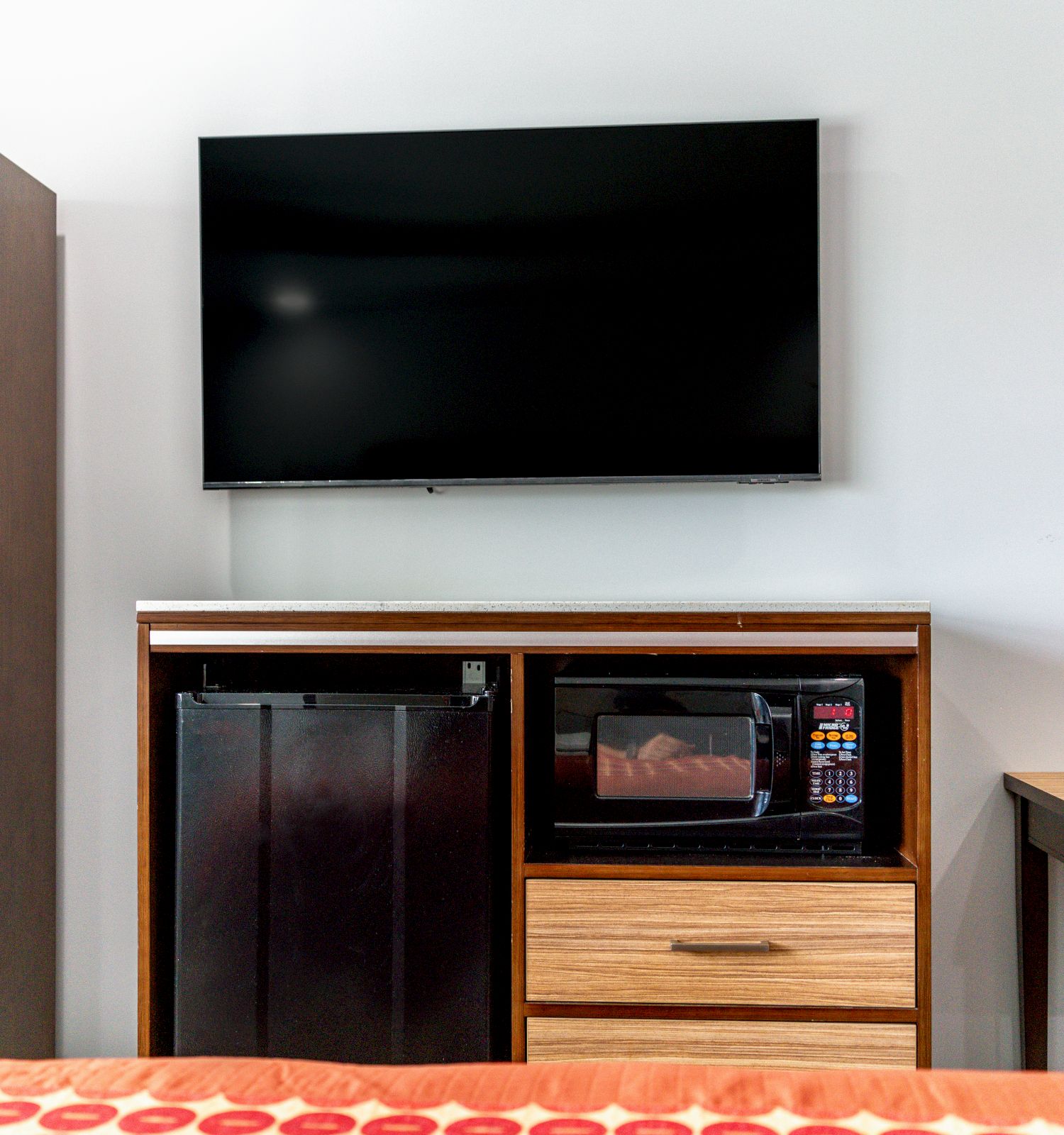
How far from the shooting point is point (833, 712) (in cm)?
165

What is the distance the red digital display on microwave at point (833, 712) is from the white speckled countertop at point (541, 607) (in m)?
0.19

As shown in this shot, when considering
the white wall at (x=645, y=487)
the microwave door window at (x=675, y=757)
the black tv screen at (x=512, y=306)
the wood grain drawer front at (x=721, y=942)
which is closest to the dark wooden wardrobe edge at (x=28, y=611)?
the white wall at (x=645, y=487)

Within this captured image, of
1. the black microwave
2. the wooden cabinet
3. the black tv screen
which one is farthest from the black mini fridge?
the black tv screen

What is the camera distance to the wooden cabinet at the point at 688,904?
1.54 metres

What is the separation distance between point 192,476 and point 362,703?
30.9 inches

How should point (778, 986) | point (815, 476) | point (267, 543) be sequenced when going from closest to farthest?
point (778, 986), point (815, 476), point (267, 543)

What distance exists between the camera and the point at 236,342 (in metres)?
2.00

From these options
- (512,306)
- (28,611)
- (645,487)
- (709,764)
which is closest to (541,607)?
(709,764)

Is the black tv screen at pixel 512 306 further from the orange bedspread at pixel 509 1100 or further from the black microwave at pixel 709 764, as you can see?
the orange bedspread at pixel 509 1100

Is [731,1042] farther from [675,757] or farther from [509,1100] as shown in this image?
[509,1100]

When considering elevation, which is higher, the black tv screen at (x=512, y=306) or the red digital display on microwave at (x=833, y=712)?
the black tv screen at (x=512, y=306)

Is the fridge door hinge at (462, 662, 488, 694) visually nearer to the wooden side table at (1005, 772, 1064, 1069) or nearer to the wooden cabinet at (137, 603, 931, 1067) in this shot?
the wooden cabinet at (137, 603, 931, 1067)

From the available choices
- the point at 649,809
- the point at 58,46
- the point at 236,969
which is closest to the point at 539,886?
the point at 649,809

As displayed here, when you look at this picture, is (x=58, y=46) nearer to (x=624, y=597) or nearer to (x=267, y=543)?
(x=267, y=543)
